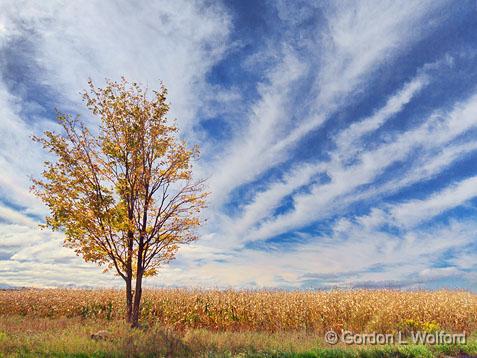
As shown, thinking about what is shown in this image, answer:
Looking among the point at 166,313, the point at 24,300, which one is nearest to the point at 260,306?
the point at 166,313

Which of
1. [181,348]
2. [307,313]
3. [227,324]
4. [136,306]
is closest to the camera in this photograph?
[181,348]

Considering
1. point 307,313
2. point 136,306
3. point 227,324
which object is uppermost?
point 136,306

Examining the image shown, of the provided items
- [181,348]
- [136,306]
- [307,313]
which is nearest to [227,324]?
[307,313]

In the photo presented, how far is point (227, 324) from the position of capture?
840 inches

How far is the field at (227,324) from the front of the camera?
1228cm

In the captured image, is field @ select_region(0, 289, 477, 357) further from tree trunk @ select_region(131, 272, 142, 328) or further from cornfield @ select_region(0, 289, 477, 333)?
tree trunk @ select_region(131, 272, 142, 328)

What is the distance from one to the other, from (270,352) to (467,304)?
17117 mm

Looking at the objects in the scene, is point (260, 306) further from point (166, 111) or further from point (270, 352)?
point (166, 111)

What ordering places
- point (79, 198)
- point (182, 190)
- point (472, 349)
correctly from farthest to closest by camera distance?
point (182, 190)
point (79, 198)
point (472, 349)

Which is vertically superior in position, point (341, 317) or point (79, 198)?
point (79, 198)

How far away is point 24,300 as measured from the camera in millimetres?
31547

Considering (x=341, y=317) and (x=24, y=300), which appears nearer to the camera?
(x=341, y=317)

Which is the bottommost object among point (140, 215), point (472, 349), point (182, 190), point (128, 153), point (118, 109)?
point (472, 349)

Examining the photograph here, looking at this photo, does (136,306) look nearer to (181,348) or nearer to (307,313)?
(181,348)
